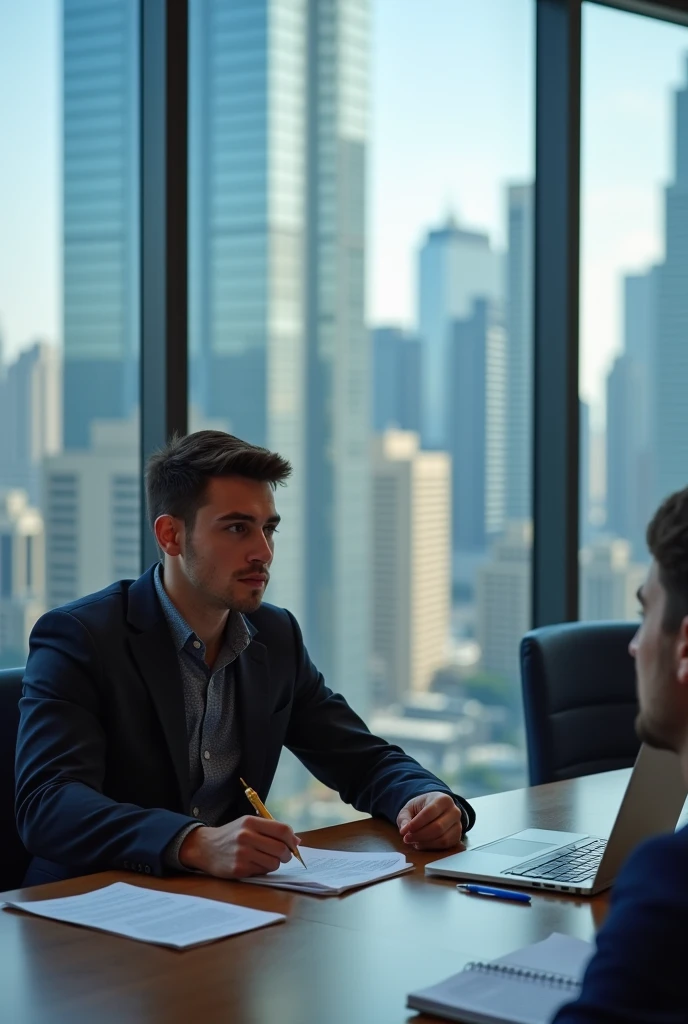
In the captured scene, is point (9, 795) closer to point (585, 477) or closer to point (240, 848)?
point (240, 848)

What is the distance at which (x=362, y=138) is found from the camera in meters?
3.81

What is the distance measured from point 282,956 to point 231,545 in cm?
96

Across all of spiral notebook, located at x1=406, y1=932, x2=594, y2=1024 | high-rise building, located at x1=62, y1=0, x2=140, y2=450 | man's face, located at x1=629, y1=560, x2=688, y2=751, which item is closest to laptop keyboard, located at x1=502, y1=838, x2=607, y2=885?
spiral notebook, located at x1=406, y1=932, x2=594, y2=1024

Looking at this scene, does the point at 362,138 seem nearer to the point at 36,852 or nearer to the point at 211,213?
the point at 211,213

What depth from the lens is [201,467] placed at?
230cm

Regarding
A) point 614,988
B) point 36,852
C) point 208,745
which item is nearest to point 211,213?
point 208,745

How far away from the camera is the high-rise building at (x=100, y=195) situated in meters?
2.99

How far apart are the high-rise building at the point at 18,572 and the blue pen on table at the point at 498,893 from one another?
5.05 feet

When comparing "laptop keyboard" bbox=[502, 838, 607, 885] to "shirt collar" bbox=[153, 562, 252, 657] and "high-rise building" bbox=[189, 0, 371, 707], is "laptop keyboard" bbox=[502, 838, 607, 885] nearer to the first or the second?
"shirt collar" bbox=[153, 562, 252, 657]

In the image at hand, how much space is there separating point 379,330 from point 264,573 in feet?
5.74

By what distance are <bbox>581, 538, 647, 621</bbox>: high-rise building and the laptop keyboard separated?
2.24m

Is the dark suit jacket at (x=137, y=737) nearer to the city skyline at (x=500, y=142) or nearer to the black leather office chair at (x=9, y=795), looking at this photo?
the black leather office chair at (x=9, y=795)

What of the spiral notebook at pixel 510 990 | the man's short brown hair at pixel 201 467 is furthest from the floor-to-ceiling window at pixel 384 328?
the spiral notebook at pixel 510 990

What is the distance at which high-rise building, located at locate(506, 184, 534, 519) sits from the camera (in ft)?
13.1
